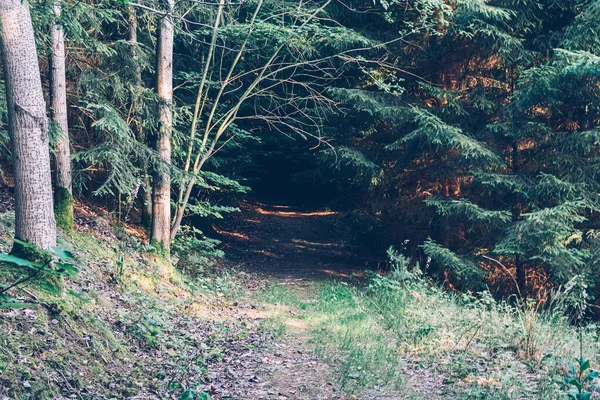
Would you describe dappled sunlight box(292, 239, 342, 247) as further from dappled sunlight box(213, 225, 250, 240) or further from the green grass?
→ the green grass

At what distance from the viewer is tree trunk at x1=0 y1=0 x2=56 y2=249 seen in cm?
563

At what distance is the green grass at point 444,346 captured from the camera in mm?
5547

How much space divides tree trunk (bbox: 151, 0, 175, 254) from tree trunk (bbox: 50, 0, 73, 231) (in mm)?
1865

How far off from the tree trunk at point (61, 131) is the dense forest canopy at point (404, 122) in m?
0.02

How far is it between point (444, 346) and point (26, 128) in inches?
230

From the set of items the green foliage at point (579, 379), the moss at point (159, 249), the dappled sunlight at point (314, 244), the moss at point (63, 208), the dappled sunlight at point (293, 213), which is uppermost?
the green foliage at point (579, 379)

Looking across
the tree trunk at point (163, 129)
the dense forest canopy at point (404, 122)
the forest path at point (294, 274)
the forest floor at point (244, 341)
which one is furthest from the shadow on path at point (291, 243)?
the tree trunk at point (163, 129)

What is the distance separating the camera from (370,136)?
15.0 meters

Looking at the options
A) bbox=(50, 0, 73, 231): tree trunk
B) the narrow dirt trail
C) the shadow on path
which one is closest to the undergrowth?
the narrow dirt trail

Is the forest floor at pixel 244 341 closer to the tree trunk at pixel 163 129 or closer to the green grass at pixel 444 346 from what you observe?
the green grass at pixel 444 346

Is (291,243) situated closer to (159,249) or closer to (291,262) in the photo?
(291,262)

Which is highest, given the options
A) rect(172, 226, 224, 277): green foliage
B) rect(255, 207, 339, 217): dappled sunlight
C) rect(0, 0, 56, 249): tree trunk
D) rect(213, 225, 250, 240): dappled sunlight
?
rect(0, 0, 56, 249): tree trunk

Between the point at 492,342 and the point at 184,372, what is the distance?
4.05 meters

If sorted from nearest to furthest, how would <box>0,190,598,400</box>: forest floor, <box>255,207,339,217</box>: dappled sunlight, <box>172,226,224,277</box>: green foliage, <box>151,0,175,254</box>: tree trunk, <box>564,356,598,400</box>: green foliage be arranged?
<box>564,356,598,400</box>: green foliage
<box>0,190,598,400</box>: forest floor
<box>151,0,175,254</box>: tree trunk
<box>172,226,224,277</box>: green foliage
<box>255,207,339,217</box>: dappled sunlight
